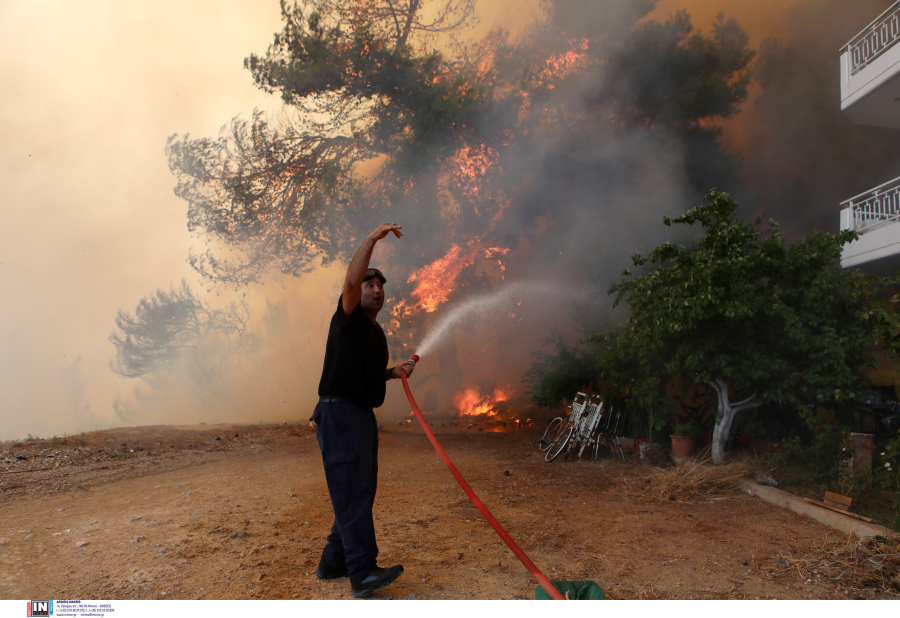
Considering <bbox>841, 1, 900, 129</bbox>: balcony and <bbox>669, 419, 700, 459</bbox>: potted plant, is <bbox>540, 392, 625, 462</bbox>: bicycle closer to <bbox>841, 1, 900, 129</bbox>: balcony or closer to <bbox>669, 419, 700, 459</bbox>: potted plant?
<bbox>669, 419, 700, 459</bbox>: potted plant

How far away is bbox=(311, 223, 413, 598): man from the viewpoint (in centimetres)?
283

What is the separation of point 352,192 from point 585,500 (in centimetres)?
866

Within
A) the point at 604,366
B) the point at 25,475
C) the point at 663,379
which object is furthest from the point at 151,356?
the point at 663,379

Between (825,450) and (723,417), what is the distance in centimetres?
115

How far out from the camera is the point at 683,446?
699 cm

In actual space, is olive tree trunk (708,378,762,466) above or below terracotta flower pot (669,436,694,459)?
above

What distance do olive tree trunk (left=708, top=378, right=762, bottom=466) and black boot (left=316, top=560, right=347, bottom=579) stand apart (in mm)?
5186

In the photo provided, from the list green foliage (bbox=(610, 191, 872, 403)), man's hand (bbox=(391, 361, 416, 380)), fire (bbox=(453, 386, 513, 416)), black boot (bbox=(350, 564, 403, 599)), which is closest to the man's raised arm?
man's hand (bbox=(391, 361, 416, 380))

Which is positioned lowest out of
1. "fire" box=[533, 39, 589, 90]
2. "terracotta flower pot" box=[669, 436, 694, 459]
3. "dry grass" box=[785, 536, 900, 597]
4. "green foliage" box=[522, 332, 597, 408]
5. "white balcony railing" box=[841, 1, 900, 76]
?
"dry grass" box=[785, 536, 900, 597]

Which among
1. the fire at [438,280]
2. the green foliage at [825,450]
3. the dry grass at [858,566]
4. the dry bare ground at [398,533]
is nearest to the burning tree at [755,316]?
the green foliage at [825,450]

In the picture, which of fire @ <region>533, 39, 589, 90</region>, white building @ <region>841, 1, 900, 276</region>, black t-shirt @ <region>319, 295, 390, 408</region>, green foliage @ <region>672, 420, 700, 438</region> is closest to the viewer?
black t-shirt @ <region>319, 295, 390, 408</region>

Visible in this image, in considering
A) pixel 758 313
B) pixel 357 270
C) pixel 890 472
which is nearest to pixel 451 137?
pixel 758 313

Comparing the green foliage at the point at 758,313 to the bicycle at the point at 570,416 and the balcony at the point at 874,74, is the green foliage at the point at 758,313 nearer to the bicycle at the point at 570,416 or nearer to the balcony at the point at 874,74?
the bicycle at the point at 570,416

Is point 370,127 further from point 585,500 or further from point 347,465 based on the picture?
point 347,465
